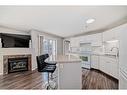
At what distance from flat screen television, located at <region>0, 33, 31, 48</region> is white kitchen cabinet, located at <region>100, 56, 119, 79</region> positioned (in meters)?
3.21

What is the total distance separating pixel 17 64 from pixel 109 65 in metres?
3.55

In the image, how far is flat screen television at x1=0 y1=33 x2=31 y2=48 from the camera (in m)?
5.18

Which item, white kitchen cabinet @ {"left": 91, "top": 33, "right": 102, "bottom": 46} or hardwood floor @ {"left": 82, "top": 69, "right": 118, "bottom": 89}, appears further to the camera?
white kitchen cabinet @ {"left": 91, "top": 33, "right": 102, "bottom": 46}

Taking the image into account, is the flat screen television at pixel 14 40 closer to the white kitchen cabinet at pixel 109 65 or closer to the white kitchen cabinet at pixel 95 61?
the white kitchen cabinet at pixel 95 61

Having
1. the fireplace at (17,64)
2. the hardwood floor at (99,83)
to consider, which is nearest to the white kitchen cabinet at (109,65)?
the hardwood floor at (99,83)

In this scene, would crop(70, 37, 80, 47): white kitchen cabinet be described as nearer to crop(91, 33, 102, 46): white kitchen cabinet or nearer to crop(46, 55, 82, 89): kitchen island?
crop(91, 33, 102, 46): white kitchen cabinet

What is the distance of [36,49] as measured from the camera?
6230 millimetres

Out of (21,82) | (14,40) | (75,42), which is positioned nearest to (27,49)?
(14,40)

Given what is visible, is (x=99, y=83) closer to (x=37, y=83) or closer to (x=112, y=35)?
(x=112, y=35)

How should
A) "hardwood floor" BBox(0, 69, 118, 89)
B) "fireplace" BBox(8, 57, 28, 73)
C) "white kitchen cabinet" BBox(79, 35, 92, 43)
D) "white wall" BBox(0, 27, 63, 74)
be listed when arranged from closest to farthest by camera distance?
"hardwood floor" BBox(0, 69, 118, 89), "white wall" BBox(0, 27, 63, 74), "fireplace" BBox(8, 57, 28, 73), "white kitchen cabinet" BBox(79, 35, 92, 43)

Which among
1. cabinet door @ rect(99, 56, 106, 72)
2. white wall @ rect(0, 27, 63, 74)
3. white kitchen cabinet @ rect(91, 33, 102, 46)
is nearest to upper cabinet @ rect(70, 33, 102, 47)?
white kitchen cabinet @ rect(91, 33, 102, 46)

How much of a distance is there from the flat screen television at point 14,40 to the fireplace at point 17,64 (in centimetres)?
56
